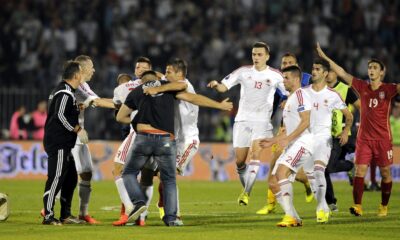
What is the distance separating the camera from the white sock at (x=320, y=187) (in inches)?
593

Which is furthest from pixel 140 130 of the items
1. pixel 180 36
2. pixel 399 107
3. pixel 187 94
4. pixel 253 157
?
pixel 180 36

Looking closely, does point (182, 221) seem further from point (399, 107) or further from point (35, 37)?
point (35, 37)

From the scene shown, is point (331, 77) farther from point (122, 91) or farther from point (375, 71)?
point (122, 91)

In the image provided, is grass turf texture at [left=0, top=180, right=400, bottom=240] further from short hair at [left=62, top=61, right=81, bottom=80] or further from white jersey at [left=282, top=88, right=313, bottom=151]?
short hair at [left=62, top=61, right=81, bottom=80]

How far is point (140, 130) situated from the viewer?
14.2m

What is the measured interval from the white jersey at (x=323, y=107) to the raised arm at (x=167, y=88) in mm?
2195

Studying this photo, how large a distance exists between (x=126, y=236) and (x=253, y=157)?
15.7 ft

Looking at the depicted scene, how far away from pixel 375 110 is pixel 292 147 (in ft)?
8.89

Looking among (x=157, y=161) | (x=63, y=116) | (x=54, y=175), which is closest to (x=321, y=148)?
(x=157, y=161)

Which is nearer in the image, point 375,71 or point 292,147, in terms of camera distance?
point 292,147

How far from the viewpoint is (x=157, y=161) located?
14.3 meters

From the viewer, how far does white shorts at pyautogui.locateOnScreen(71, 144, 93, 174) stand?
50.4ft

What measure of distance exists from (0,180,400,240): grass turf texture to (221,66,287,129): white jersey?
1660mm

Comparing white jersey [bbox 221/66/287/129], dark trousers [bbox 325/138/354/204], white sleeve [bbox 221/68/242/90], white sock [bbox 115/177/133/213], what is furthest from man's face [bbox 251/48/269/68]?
white sock [bbox 115/177/133/213]
